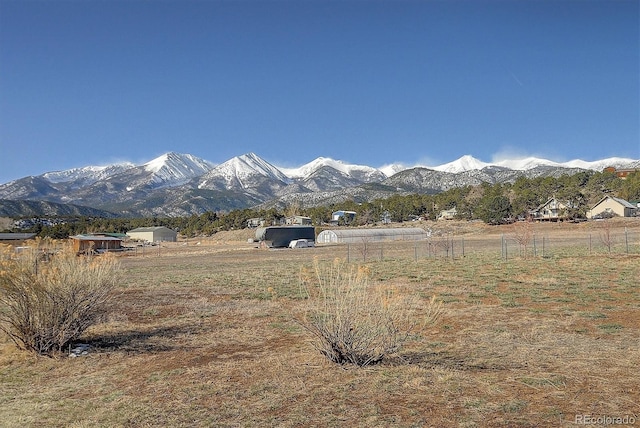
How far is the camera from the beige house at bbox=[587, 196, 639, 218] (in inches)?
3216

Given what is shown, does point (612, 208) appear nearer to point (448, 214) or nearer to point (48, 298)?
point (448, 214)

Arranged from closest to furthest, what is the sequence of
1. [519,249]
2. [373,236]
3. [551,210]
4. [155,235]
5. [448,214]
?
[519,249], [373,236], [551,210], [448,214], [155,235]

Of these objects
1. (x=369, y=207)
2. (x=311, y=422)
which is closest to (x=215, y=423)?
(x=311, y=422)

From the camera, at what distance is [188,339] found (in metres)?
10.7

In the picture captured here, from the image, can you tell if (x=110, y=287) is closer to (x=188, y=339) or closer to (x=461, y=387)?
(x=188, y=339)

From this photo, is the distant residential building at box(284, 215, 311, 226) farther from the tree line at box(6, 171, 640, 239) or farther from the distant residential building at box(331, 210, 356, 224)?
the distant residential building at box(331, 210, 356, 224)

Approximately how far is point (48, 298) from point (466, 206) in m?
98.4

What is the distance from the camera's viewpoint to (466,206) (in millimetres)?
100875

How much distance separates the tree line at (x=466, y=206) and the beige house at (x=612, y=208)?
165 cm

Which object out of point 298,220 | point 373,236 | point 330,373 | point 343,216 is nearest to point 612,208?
point 373,236

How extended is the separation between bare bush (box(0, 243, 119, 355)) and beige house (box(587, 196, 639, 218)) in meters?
89.6

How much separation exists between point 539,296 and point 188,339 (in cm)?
1101

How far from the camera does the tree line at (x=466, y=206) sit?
89938mm

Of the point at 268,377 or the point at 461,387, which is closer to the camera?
the point at 461,387
